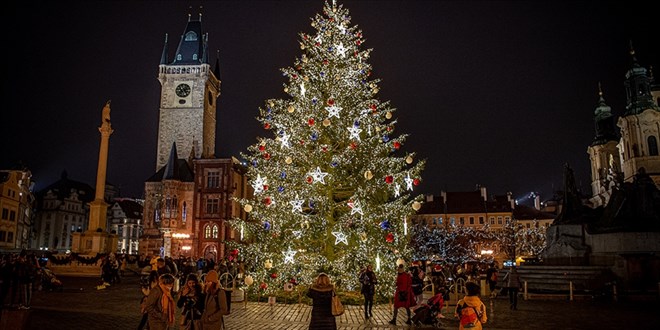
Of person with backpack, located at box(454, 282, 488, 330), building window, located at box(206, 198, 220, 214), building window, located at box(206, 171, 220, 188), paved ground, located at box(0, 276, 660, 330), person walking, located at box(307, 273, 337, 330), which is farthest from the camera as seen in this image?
building window, located at box(206, 171, 220, 188)

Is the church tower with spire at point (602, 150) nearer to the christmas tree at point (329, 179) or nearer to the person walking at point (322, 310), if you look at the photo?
the christmas tree at point (329, 179)

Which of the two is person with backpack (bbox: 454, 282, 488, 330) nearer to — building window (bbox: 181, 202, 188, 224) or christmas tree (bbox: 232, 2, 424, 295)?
christmas tree (bbox: 232, 2, 424, 295)

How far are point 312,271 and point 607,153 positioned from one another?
232 feet

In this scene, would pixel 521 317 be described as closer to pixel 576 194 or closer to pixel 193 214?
pixel 576 194

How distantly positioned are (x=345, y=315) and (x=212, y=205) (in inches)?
1901

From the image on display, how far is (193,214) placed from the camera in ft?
198

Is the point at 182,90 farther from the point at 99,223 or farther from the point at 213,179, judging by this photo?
the point at 99,223

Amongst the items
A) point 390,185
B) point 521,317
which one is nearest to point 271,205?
point 390,185

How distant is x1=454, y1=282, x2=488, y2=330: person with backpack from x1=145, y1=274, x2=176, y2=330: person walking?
440 centimetres

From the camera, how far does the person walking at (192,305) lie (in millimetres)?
7426

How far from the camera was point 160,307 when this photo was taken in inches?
303

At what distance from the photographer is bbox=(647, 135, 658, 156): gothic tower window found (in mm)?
61844

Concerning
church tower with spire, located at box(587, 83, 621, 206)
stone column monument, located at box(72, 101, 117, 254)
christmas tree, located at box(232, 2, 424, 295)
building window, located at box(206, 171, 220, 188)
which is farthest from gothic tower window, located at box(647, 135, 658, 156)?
stone column monument, located at box(72, 101, 117, 254)

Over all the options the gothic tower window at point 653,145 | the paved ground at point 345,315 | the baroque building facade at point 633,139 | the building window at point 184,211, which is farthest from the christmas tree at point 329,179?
the gothic tower window at point 653,145
